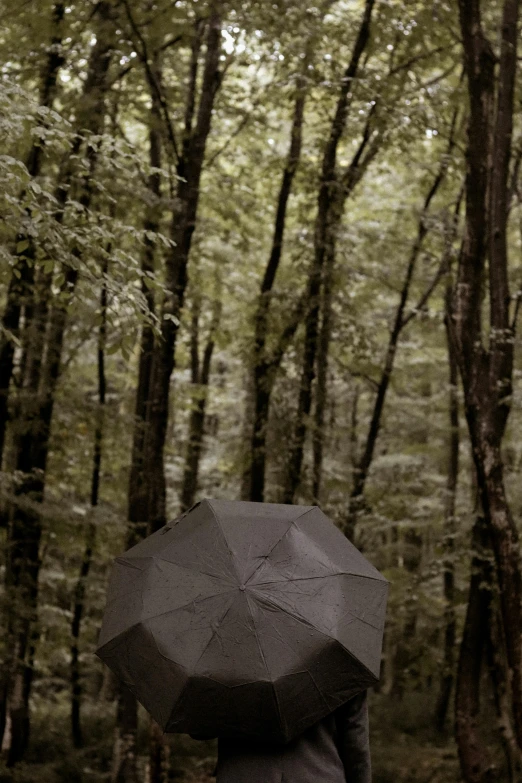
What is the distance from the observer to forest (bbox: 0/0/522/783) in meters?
8.00

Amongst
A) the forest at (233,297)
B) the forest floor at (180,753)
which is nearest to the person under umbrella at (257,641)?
the forest at (233,297)

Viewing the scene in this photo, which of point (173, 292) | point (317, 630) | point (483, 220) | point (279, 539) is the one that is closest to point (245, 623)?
point (317, 630)

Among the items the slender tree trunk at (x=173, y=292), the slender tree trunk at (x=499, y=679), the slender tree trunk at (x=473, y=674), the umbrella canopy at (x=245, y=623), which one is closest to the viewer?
the umbrella canopy at (x=245, y=623)

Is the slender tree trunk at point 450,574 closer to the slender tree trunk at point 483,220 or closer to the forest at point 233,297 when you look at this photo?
the forest at point 233,297

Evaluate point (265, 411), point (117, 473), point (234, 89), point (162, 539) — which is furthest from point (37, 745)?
point (162, 539)

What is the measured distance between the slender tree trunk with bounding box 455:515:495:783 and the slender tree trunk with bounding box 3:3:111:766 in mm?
5105

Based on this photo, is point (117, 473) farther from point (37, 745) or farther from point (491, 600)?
point (491, 600)

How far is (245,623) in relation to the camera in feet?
9.74

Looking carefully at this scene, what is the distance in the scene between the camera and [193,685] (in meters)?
2.90

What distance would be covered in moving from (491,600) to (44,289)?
6651 mm

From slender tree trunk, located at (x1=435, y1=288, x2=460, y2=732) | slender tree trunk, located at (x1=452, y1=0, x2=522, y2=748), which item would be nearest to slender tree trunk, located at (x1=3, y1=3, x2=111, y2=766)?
slender tree trunk, located at (x1=452, y1=0, x2=522, y2=748)

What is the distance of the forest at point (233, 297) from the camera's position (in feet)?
26.2

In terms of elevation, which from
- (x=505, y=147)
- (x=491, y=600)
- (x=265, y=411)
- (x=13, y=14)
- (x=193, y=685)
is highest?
(x=13, y=14)

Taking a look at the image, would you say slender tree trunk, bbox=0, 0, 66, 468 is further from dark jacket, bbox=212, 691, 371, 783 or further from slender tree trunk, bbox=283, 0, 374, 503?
dark jacket, bbox=212, 691, 371, 783
